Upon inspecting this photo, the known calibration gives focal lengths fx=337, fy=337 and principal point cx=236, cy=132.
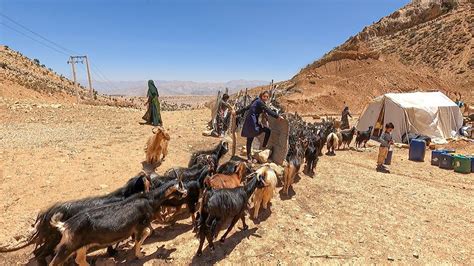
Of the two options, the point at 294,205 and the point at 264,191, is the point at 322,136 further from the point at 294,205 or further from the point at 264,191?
the point at 264,191

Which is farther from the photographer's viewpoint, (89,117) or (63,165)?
(89,117)

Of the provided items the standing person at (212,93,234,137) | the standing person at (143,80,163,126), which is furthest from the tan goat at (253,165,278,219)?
the standing person at (143,80,163,126)

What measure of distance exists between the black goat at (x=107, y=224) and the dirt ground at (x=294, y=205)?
0.65m

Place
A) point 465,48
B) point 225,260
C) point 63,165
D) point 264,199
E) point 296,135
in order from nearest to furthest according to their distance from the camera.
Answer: point 225,260, point 264,199, point 63,165, point 296,135, point 465,48

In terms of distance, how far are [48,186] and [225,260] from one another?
445 cm

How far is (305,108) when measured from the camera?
29141 millimetres

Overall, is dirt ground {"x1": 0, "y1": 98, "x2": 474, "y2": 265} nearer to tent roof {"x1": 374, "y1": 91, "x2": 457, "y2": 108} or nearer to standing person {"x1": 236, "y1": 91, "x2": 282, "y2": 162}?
standing person {"x1": 236, "y1": 91, "x2": 282, "y2": 162}

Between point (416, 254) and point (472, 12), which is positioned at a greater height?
point (472, 12)

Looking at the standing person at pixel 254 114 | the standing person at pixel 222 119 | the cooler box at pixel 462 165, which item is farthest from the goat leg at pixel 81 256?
the cooler box at pixel 462 165

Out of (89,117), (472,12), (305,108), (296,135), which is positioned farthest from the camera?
(472,12)

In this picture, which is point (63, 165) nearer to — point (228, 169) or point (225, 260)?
point (228, 169)

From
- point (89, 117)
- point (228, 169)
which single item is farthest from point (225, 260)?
point (89, 117)

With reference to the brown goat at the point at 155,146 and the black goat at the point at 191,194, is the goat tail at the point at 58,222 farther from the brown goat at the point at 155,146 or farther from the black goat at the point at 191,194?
the brown goat at the point at 155,146

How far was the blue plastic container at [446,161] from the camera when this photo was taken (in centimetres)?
1212
